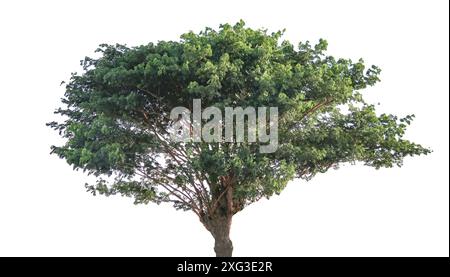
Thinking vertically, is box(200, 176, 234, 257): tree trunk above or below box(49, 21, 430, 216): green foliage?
below

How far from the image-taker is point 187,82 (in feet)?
47.5

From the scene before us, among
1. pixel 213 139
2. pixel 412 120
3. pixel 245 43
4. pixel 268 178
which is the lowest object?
pixel 268 178

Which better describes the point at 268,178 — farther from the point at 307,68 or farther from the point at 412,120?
the point at 412,120

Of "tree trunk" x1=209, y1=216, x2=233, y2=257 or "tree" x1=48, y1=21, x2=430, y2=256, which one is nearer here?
"tree" x1=48, y1=21, x2=430, y2=256

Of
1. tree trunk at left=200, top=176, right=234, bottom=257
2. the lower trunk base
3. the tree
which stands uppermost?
the tree

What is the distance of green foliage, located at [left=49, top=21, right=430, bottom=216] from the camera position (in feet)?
46.3

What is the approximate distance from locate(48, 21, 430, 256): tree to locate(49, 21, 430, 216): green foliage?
0.10 ft

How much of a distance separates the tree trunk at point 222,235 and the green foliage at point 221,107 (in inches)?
16.7

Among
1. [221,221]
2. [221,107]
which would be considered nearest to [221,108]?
[221,107]

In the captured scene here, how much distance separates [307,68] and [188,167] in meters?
4.00
